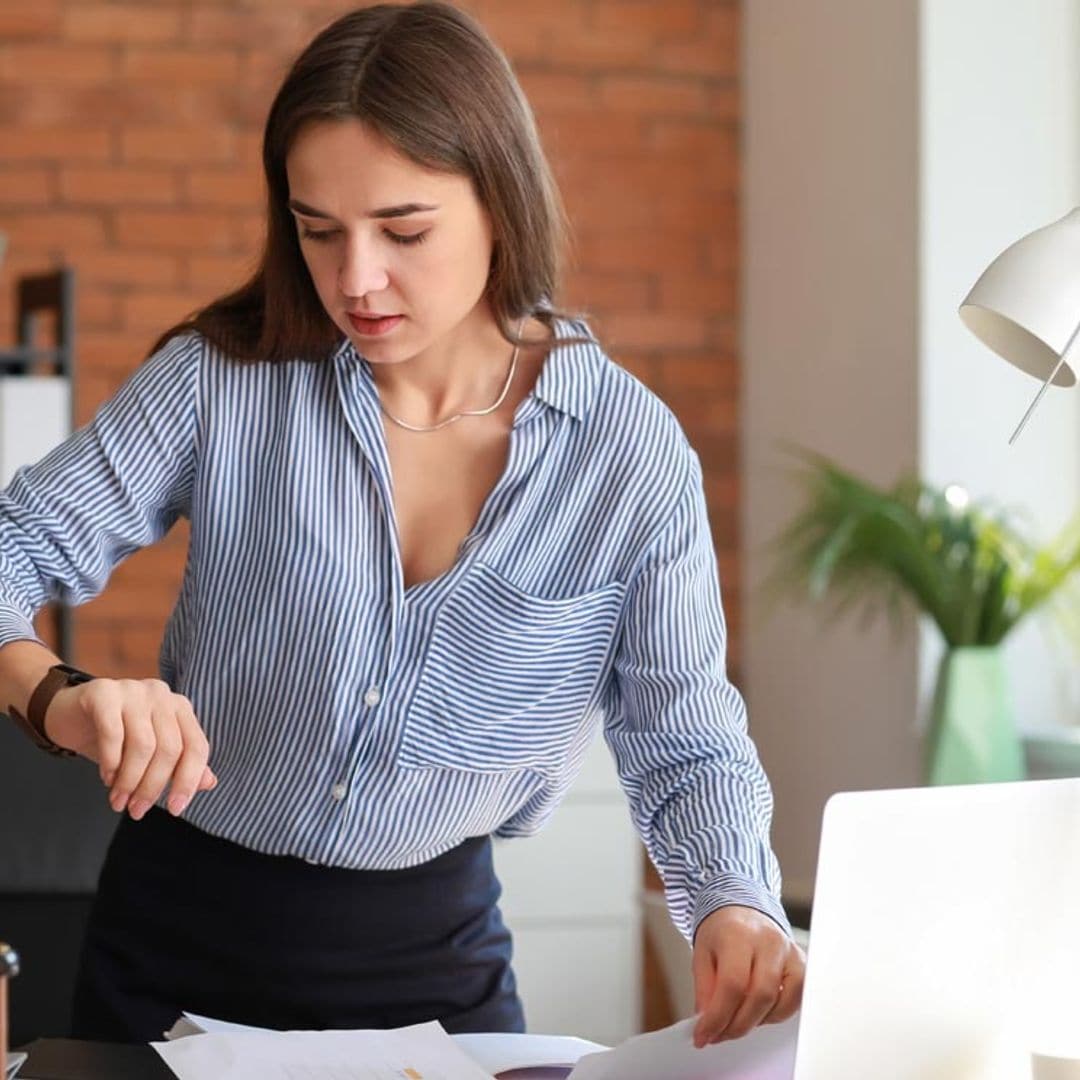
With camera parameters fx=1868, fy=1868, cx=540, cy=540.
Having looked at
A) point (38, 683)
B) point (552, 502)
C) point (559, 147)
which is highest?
point (559, 147)

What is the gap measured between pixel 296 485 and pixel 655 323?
10.3ft

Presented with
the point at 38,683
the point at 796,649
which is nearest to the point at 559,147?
the point at 796,649

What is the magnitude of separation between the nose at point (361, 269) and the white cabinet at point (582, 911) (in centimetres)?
243

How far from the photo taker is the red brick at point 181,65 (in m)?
4.29

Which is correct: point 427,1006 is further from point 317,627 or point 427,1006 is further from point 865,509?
point 865,509

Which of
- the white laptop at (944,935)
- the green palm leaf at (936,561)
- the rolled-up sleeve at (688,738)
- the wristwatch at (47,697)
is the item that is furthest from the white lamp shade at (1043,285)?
the green palm leaf at (936,561)

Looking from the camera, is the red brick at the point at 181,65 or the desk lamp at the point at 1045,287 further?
the red brick at the point at 181,65

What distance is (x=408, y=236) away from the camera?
1.41 m

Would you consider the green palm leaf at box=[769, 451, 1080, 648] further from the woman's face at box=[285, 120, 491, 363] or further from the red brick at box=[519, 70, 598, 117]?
the woman's face at box=[285, 120, 491, 363]

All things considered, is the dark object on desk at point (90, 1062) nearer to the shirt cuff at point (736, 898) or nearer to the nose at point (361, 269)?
the shirt cuff at point (736, 898)

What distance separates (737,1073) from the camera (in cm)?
121

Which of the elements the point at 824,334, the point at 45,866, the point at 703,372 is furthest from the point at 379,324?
the point at 703,372

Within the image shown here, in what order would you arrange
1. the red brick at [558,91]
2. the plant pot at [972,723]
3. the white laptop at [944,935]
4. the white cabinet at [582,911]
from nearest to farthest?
the white laptop at [944,935]
the plant pot at [972,723]
the white cabinet at [582,911]
the red brick at [558,91]

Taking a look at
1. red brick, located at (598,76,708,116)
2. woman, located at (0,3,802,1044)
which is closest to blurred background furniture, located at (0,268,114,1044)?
woman, located at (0,3,802,1044)
